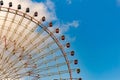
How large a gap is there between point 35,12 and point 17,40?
3.62 meters

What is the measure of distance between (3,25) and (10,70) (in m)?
4.91

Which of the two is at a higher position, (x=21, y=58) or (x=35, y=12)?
(x=35, y=12)

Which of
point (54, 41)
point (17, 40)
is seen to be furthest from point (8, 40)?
point (54, 41)

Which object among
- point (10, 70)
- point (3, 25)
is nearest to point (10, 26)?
point (3, 25)

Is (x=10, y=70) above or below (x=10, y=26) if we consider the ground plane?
below

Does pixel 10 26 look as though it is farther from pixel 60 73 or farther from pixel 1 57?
pixel 60 73

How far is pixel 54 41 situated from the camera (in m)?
65.2

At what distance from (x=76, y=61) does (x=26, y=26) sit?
23.8 feet

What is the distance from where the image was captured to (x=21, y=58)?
63.5m

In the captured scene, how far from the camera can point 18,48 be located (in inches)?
2500

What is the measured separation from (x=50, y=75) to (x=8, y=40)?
6085mm

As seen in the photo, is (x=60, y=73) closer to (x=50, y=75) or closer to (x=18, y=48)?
(x=50, y=75)

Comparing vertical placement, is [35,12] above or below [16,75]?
above

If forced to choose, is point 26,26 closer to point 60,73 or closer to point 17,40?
point 17,40
